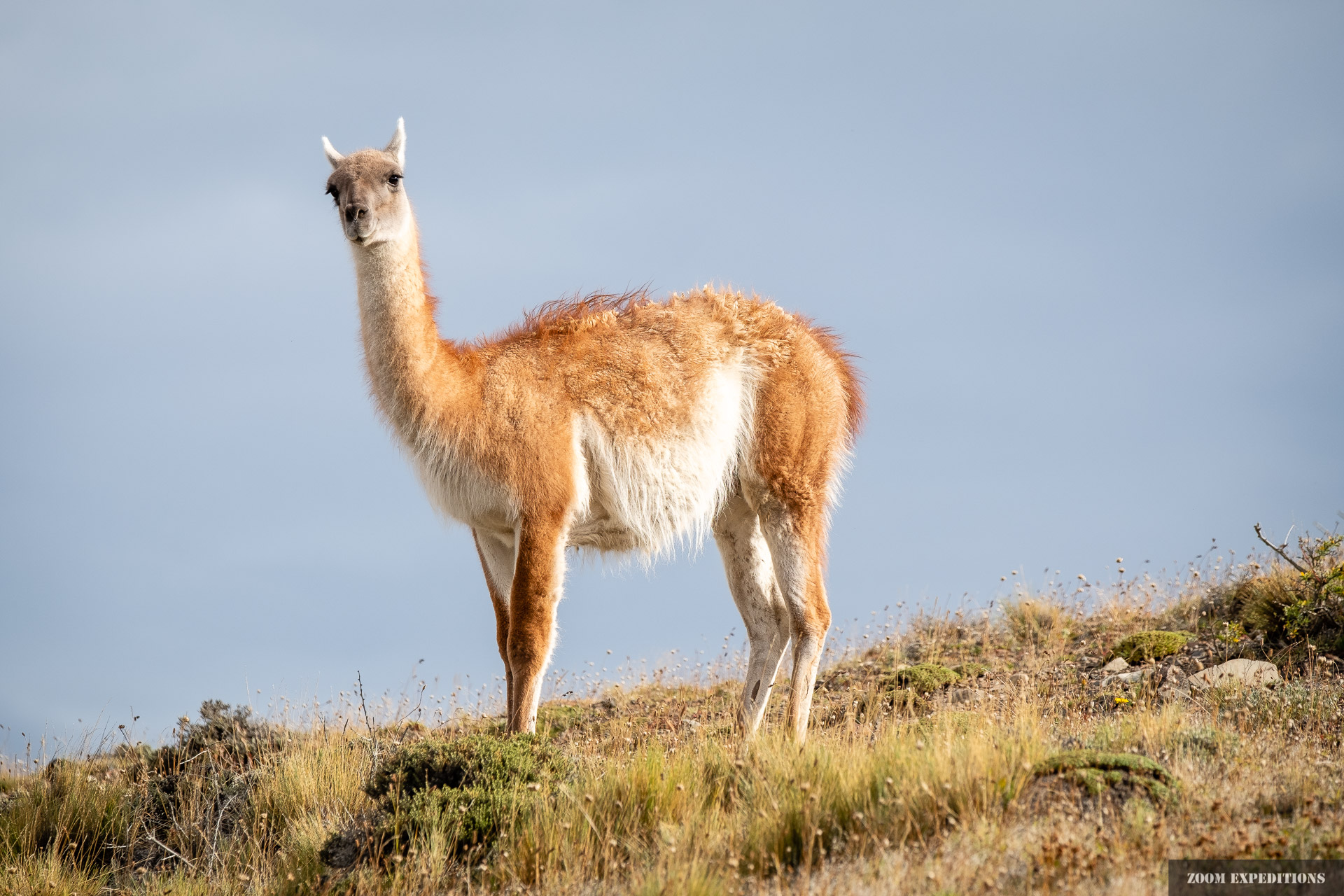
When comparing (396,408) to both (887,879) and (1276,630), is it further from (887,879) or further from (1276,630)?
(1276,630)

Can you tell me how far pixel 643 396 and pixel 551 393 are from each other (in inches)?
27.4

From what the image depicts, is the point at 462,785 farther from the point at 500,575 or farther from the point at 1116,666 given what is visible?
the point at 1116,666

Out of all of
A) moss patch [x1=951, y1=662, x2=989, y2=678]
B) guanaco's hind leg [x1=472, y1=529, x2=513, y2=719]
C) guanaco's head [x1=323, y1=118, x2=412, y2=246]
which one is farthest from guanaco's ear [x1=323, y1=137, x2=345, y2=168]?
moss patch [x1=951, y1=662, x2=989, y2=678]

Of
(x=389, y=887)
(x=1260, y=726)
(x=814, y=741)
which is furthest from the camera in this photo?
(x=1260, y=726)

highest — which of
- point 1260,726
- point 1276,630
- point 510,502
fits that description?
point 510,502

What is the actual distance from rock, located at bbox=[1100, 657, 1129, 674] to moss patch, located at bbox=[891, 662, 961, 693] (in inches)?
49.9

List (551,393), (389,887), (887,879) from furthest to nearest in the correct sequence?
1. (551,393)
2. (389,887)
3. (887,879)

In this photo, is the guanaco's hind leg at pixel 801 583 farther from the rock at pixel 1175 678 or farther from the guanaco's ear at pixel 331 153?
the guanaco's ear at pixel 331 153

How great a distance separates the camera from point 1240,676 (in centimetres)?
853

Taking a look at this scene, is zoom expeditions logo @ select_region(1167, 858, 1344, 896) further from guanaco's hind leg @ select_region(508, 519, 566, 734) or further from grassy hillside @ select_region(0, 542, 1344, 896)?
guanaco's hind leg @ select_region(508, 519, 566, 734)

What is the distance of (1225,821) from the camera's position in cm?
482

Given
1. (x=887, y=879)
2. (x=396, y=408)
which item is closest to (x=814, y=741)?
(x=887, y=879)

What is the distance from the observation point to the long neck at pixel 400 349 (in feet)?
23.8

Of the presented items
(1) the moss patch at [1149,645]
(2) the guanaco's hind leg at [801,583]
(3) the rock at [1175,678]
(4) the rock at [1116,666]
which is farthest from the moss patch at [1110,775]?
(1) the moss patch at [1149,645]
